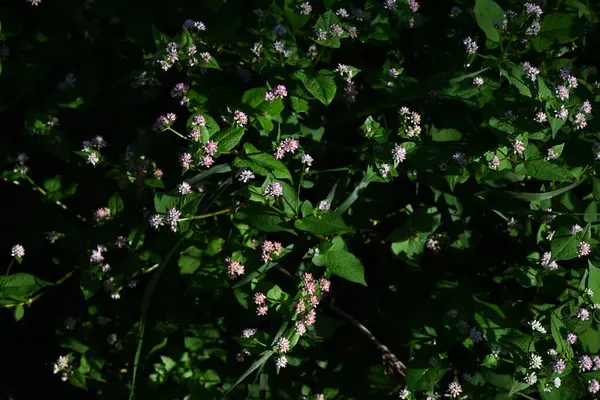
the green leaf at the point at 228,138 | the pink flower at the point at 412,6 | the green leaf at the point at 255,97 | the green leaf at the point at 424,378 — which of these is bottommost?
the green leaf at the point at 424,378

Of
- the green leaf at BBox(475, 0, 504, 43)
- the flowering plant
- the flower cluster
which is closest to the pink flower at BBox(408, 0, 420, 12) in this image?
the flowering plant

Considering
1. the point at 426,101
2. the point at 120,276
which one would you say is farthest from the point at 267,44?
the point at 120,276

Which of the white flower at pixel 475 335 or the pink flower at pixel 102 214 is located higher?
the pink flower at pixel 102 214

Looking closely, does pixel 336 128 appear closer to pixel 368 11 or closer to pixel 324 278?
pixel 368 11

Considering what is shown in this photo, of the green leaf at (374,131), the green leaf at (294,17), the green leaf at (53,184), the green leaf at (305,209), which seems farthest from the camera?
the green leaf at (53,184)

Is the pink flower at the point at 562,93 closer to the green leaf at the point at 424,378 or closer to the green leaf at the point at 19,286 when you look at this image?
the green leaf at the point at 424,378

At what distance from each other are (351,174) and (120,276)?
1021 mm

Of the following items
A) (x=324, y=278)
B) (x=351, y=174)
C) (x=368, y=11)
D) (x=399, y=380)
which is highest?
(x=368, y=11)

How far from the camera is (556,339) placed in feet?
7.82

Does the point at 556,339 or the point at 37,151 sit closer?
the point at 556,339

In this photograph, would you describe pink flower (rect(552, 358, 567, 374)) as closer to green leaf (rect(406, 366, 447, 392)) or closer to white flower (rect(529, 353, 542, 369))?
white flower (rect(529, 353, 542, 369))

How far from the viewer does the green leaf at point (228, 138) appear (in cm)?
234

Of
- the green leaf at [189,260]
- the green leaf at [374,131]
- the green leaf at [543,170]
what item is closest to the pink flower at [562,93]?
the green leaf at [543,170]

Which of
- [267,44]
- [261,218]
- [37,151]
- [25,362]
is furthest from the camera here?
[25,362]
